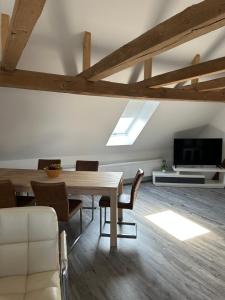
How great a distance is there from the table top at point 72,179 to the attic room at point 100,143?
2cm

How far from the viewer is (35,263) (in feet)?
6.05

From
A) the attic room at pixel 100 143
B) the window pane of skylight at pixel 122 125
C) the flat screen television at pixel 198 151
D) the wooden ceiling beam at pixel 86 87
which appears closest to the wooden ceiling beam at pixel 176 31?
the attic room at pixel 100 143

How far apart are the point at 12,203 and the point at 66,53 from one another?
6.32ft

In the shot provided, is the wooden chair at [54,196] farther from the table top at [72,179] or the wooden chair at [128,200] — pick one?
the wooden chair at [128,200]

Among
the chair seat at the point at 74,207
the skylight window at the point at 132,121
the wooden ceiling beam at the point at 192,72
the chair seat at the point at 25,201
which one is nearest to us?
the wooden ceiling beam at the point at 192,72

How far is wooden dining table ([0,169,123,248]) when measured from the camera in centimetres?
314

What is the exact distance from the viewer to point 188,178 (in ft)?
19.3

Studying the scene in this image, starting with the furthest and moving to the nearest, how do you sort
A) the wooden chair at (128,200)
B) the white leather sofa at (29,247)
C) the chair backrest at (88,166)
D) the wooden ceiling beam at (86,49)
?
the chair backrest at (88,166)
the wooden chair at (128,200)
the wooden ceiling beam at (86,49)
the white leather sofa at (29,247)

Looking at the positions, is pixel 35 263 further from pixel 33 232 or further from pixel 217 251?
pixel 217 251

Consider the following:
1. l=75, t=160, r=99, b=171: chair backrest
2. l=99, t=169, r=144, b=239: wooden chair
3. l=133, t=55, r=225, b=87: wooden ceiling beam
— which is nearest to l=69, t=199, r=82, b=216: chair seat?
l=99, t=169, r=144, b=239: wooden chair

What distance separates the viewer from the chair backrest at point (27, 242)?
5.93 feet

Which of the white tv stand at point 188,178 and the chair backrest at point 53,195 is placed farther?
the white tv stand at point 188,178

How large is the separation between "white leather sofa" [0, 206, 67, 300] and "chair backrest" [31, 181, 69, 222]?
89cm

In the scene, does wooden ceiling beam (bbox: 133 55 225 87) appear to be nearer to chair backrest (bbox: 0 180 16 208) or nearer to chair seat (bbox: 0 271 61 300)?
chair backrest (bbox: 0 180 16 208)
